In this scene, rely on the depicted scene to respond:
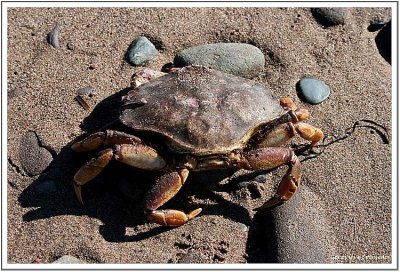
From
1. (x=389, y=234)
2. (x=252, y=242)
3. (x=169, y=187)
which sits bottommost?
(x=389, y=234)

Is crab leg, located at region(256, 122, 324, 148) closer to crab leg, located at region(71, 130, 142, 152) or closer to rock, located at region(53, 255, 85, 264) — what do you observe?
crab leg, located at region(71, 130, 142, 152)

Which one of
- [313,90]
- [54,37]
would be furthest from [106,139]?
[313,90]

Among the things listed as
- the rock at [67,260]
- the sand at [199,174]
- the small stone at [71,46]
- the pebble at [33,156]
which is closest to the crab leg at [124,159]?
the sand at [199,174]

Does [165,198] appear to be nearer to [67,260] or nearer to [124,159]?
[124,159]

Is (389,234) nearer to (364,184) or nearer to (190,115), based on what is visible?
(364,184)

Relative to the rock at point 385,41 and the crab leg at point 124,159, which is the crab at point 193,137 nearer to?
the crab leg at point 124,159

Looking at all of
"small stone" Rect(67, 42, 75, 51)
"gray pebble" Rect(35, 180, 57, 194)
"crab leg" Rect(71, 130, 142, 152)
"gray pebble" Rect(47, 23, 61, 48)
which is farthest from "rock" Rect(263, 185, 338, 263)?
"gray pebble" Rect(47, 23, 61, 48)
